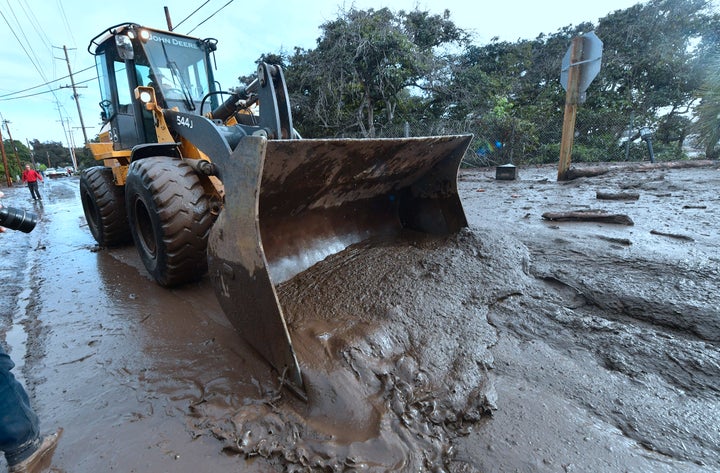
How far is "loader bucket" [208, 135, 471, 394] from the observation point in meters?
1.76

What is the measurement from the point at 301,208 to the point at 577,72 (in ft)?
25.6

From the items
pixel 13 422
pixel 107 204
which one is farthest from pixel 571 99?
pixel 13 422

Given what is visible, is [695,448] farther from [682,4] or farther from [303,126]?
[682,4]

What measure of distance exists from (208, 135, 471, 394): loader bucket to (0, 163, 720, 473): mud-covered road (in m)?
0.20

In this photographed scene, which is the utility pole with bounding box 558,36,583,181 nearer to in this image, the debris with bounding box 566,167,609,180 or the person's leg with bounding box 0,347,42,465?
the debris with bounding box 566,167,609,180

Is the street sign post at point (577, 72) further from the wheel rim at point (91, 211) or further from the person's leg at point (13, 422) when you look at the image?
the person's leg at point (13, 422)

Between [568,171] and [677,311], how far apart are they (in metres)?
7.15

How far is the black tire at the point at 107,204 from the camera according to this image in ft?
14.4

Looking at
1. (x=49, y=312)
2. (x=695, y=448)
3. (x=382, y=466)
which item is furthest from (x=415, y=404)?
(x=49, y=312)

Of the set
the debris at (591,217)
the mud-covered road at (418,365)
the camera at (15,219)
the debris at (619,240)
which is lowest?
the mud-covered road at (418,365)

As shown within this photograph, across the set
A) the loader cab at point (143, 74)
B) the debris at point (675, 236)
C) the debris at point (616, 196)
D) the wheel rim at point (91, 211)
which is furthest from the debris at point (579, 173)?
the wheel rim at point (91, 211)

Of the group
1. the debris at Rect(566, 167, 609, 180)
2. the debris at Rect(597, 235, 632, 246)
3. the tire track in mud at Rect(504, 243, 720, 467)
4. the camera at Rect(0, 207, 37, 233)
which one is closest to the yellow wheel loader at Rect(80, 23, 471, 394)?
the camera at Rect(0, 207, 37, 233)

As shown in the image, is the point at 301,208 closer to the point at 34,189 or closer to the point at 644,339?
the point at 644,339

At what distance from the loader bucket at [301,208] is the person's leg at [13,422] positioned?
91 cm
